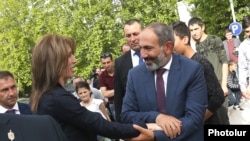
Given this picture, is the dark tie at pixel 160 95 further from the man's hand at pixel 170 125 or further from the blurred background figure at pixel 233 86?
the blurred background figure at pixel 233 86

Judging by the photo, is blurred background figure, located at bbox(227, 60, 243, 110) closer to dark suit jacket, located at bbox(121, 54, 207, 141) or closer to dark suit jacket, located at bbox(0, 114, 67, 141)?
dark suit jacket, located at bbox(121, 54, 207, 141)

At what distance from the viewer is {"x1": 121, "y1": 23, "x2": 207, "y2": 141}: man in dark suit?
3.15 m

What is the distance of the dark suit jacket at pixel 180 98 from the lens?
3.15 metres

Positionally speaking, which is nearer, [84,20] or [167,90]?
[167,90]

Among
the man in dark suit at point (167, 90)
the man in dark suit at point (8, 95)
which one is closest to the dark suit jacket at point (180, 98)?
the man in dark suit at point (167, 90)

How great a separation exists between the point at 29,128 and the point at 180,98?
4.41ft

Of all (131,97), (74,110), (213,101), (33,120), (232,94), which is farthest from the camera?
(232,94)

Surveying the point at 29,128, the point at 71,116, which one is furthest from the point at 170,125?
the point at 29,128

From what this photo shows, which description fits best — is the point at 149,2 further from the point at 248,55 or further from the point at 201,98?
the point at 201,98

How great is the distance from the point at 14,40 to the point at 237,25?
21.9 m

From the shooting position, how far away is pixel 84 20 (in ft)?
98.6

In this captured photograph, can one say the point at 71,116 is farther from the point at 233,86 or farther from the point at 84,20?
the point at 84,20

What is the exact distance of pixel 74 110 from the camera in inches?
115

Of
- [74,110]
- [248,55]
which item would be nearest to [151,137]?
[74,110]
